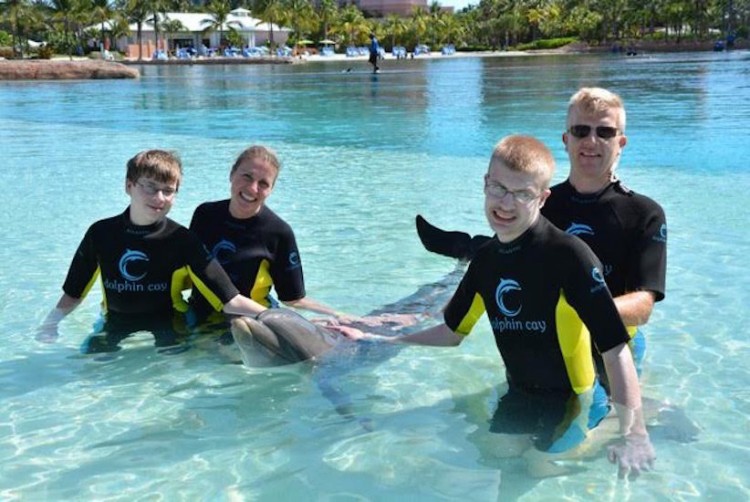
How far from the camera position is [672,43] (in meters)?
75.4

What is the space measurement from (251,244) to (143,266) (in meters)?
0.58

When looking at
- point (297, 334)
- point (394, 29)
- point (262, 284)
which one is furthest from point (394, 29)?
point (297, 334)

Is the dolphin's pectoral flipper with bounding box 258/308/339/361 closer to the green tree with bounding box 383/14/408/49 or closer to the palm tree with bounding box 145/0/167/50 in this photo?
the palm tree with bounding box 145/0/167/50

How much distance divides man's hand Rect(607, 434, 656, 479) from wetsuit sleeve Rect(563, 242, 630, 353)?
0.36 m

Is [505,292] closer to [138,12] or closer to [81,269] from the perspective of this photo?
[81,269]

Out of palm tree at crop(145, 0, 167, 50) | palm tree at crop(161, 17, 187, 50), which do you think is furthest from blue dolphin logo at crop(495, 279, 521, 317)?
palm tree at crop(161, 17, 187, 50)

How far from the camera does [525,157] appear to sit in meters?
2.86

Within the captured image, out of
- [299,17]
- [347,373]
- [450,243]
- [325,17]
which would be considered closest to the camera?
[347,373]

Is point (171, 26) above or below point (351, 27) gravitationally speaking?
below

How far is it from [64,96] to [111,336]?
25.8 metres

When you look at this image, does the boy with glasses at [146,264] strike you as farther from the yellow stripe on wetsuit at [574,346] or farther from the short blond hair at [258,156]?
the yellow stripe on wetsuit at [574,346]

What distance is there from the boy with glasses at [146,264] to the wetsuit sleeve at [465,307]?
1.17 m

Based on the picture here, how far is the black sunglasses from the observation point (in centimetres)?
330

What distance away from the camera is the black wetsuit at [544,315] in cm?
292
